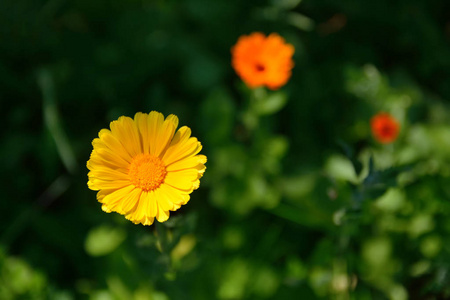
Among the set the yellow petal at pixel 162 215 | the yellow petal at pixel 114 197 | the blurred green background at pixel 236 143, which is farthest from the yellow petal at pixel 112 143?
the blurred green background at pixel 236 143

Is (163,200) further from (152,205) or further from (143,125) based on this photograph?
(143,125)

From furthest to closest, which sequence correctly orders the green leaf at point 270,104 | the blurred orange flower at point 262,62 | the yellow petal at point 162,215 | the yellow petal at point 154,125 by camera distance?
the green leaf at point 270,104, the blurred orange flower at point 262,62, the yellow petal at point 154,125, the yellow petal at point 162,215

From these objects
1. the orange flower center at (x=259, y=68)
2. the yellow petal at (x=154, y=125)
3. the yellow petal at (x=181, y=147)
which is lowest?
the orange flower center at (x=259, y=68)

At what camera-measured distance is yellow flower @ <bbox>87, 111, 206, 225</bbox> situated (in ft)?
4.38

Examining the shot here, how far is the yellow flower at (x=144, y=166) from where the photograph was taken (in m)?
1.34

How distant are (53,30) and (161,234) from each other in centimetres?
194

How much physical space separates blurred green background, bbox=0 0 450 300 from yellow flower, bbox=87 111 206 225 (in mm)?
600

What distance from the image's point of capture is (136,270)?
2211mm

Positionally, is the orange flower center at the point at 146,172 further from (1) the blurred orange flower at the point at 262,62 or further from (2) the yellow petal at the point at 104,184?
(1) the blurred orange flower at the point at 262,62

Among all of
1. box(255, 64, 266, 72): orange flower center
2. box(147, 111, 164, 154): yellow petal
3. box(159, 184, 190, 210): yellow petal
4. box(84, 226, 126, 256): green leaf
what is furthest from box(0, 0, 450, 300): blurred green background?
box(147, 111, 164, 154): yellow petal

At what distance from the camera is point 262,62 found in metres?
2.29

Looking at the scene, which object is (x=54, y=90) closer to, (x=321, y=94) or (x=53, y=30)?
(x=53, y=30)

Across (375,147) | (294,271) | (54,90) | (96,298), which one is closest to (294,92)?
(375,147)

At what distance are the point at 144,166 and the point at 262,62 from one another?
1.12 m
